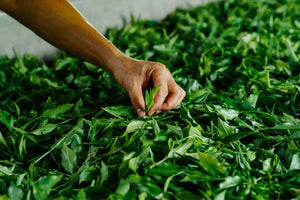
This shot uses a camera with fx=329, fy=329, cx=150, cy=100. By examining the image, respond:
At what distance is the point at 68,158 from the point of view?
75 centimetres

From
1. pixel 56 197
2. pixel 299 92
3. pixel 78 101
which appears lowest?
pixel 299 92

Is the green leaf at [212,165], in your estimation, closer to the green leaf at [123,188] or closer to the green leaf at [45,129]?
the green leaf at [123,188]

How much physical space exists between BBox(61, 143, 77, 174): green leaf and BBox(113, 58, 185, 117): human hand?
20 cm

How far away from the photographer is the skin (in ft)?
2.78

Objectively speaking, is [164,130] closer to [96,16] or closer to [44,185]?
[44,185]

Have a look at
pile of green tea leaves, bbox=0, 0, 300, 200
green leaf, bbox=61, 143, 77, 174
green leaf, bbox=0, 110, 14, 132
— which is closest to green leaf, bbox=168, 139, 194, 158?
pile of green tea leaves, bbox=0, 0, 300, 200

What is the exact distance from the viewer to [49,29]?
0.94 m

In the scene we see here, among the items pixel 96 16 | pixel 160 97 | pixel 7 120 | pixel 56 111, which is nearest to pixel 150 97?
pixel 160 97

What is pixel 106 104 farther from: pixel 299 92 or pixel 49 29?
pixel 299 92

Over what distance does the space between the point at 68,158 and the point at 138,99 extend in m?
0.22

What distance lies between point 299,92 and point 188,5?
3.69 ft

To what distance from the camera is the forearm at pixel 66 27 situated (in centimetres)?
90

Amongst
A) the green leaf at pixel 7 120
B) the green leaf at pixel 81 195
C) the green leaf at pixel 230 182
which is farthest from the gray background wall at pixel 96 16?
the green leaf at pixel 230 182

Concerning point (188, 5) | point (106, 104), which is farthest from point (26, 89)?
point (188, 5)
